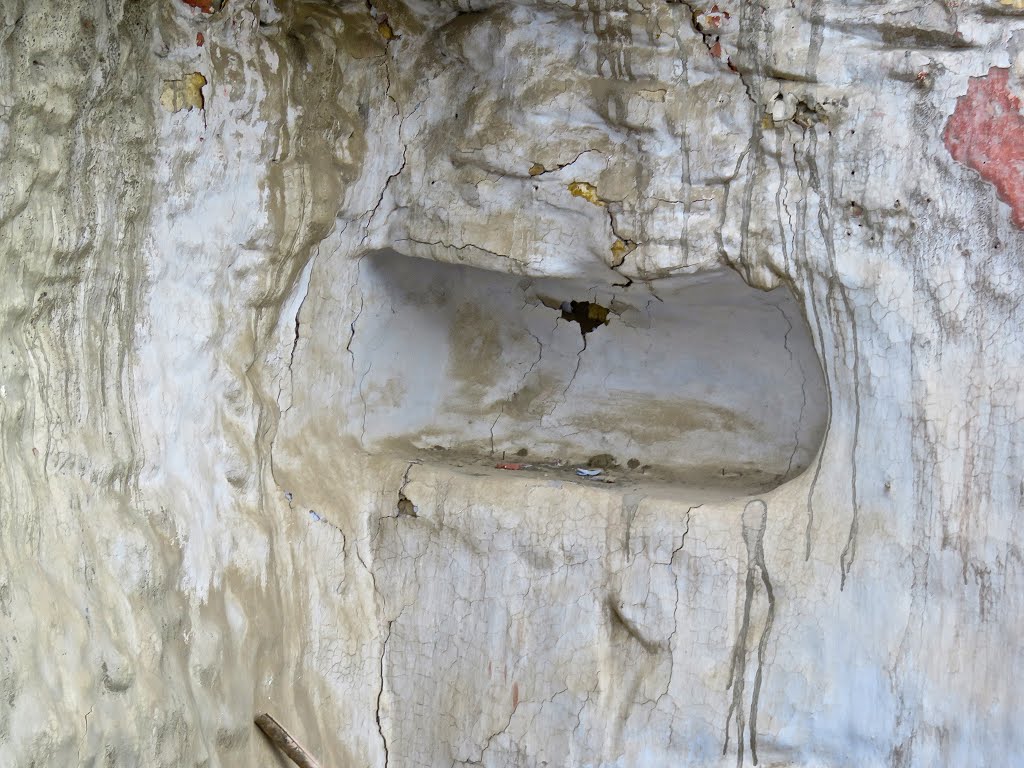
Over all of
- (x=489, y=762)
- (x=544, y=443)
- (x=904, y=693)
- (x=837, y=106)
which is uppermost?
(x=837, y=106)

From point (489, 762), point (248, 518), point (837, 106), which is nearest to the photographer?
point (837, 106)

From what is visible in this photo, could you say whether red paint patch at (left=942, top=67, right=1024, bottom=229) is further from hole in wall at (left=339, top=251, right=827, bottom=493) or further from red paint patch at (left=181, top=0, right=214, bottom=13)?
red paint patch at (left=181, top=0, right=214, bottom=13)

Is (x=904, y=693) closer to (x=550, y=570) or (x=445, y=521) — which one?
(x=550, y=570)

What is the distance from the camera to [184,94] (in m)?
2.28

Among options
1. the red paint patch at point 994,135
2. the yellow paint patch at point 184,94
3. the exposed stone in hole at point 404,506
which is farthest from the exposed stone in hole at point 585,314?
the yellow paint patch at point 184,94

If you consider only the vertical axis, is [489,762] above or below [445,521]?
below

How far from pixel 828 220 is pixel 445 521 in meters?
1.26

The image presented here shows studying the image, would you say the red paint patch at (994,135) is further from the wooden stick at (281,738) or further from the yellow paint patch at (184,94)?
the wooden stick at (281,738)

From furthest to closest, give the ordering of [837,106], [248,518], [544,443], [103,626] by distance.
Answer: [544,443]
[248,518]
[837,106]
[103,626]

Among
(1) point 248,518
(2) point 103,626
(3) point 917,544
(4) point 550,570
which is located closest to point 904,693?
(3) point 917,544

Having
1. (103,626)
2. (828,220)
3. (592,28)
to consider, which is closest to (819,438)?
(828,220)

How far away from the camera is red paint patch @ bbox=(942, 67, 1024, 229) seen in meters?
2.16

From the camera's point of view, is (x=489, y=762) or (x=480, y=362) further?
(x=480, y=362)

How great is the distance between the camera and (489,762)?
9.02 ft
